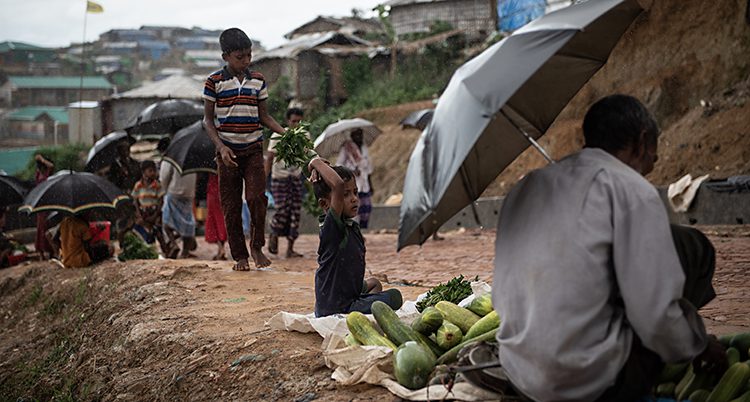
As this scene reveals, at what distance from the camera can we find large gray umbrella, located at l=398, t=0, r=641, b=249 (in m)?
3.29

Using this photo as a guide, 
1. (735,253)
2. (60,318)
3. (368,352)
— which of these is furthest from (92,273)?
(735,253)

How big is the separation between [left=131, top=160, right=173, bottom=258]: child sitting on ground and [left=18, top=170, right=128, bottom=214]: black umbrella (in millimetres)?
1570

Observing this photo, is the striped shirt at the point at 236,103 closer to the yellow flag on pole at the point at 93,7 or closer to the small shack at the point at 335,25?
the yellow flag on pole at the point at 93,7

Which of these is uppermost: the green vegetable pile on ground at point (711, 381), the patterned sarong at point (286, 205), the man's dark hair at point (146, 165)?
the green vegetable pile on ground at point (711, 381)

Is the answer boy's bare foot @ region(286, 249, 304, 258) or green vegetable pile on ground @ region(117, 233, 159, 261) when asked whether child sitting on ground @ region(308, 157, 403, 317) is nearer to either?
boy's bare foot @ region(286, 249, 304, 258)

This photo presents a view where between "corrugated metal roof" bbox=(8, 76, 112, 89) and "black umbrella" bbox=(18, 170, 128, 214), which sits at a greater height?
"corrugated metal roof" bbox=(8, 76, 112, 89)

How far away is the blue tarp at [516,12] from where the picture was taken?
2895 centimetres

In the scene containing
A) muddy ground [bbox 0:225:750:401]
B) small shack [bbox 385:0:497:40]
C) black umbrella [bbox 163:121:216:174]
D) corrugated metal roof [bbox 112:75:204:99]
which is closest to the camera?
muddy ground [bbox 0:225:750:401]

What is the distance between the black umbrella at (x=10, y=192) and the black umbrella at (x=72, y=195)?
3545mm

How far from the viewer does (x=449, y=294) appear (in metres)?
5.70

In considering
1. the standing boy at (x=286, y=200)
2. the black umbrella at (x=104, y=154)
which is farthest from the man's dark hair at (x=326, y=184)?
the black umbrella at (x=104, y=154)

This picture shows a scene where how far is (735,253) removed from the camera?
9.59 metres

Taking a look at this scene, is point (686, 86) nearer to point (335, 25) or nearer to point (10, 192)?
point (10, 192)

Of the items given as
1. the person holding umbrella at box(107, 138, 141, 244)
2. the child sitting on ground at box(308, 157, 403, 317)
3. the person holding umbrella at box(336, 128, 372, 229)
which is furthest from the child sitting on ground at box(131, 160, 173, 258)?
the child sitting on ground at box(308, 157, 403, 317)
